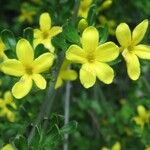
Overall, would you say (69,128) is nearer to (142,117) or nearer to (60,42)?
(60,42)

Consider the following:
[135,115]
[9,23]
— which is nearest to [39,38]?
[135,115]

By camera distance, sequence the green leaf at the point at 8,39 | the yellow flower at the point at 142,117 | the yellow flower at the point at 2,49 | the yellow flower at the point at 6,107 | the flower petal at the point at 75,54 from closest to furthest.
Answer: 1. the flower petal at the point at 75,54
2. the green leaf at the point at 8,39
3. the yellow flower at the point at 2,49
4. the yellow flower at the point at 6,107
5. the yellow flower at the point at 142,117

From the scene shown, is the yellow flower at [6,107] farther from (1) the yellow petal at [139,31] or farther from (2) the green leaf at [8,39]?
(1) the yellow petal at [139,31]

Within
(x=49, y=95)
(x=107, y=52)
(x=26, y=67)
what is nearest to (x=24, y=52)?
(x=26, y=67)

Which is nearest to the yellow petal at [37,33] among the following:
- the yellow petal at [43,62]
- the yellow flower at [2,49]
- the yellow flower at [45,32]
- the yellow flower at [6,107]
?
the yellow flower at [45,32]

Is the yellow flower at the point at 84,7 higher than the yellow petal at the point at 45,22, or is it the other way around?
the yellow flower at the point at 84,7

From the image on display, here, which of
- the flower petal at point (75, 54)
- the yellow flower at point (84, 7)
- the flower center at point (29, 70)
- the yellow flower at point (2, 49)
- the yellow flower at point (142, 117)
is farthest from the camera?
the yellow flower at point (142, 117)
